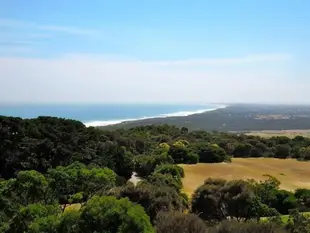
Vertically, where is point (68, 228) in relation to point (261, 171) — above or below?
above

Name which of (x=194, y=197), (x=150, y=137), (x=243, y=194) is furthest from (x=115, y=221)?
(x=150, y=137)

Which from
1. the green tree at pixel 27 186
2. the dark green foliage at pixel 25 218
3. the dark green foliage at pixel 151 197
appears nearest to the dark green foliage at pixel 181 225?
the dark green foliage at pixel 25 218

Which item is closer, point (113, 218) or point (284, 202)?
point (113, 218)

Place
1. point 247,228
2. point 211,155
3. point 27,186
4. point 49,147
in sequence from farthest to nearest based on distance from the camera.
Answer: point 211,155
point 49,147
point 27,186
point 247,228

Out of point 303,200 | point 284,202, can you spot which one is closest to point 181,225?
point 284,202

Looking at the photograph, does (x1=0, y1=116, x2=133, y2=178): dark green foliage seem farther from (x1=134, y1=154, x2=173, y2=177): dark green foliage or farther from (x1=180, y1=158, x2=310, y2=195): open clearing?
(x1=180, y1=158, x2=310, y2=195): open clearing

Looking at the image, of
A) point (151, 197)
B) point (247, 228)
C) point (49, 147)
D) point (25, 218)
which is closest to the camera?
point (247, 228)

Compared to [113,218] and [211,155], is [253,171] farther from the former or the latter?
[113,218]

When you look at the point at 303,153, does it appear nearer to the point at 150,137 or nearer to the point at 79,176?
the point at 150,137

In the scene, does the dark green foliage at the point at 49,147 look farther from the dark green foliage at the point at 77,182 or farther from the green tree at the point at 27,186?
the green tree at the point at 27,186
